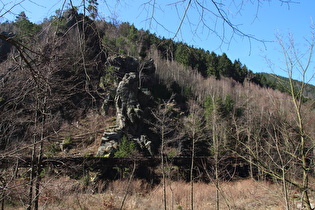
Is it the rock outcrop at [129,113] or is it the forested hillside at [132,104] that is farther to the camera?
the rock outcrop at [129,113]

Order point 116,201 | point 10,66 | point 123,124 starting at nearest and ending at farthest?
point 10,66 < point 116,201 < point 123,124

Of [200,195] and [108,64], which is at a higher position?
[108,64]

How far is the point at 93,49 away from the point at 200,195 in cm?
1116

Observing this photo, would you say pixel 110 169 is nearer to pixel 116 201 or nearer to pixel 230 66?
pixel 116 201

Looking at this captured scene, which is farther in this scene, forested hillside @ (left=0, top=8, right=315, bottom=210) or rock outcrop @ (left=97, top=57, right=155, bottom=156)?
rock outcrop @ (left=97, top=57, right=155, bottom=156)

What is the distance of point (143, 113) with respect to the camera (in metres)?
24.6

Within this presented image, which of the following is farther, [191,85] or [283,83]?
[191,85]

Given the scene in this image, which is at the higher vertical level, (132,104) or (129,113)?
(132,104)

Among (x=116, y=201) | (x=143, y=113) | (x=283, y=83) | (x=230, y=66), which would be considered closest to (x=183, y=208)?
(x=116, y=201)

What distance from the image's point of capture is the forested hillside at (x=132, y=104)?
233cm

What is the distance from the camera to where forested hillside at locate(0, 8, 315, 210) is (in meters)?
2.33

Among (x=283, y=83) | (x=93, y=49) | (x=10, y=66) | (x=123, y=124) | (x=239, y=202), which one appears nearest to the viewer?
(x=93, y=49)

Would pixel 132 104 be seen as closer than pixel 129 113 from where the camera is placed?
No

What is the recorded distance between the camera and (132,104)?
24.4m
